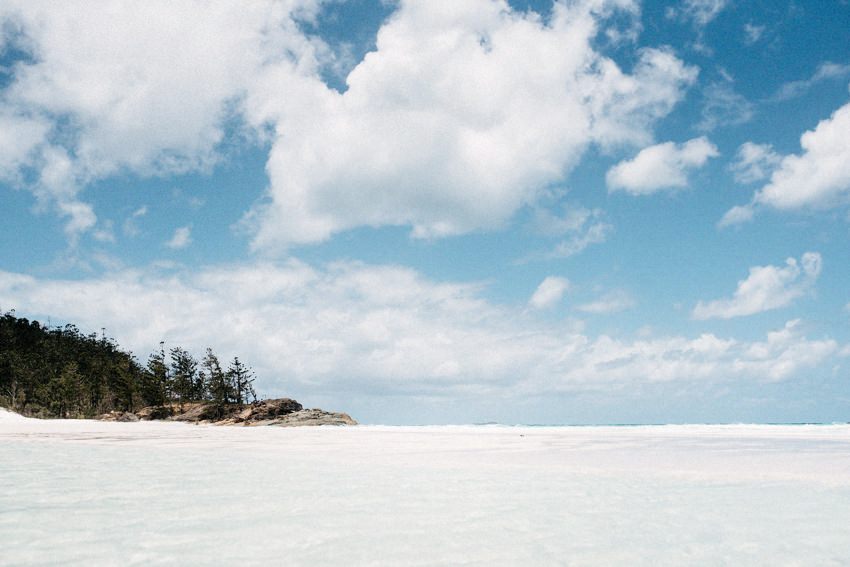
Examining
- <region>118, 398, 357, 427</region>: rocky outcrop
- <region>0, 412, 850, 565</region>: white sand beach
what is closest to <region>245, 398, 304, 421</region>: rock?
<region>118, 398, 357, 427</region>: rocky outcrop

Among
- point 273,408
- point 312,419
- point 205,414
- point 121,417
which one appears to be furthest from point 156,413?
point 312,419

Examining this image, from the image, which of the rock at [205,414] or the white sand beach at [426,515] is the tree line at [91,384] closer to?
the rock at [205,414]

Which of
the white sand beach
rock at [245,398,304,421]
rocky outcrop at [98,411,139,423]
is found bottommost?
rocky outcrop at [98,411,139,423]

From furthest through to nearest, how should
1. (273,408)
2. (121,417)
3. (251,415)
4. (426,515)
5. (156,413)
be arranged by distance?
(156,413) < (121,417) < (273,408) < (251,415) < (426,515)

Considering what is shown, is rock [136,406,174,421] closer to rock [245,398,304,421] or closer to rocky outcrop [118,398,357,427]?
rocky outcrop [118,398,357,427]

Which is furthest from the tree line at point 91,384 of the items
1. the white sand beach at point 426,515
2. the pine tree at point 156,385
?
the white sand beach at point 426,515

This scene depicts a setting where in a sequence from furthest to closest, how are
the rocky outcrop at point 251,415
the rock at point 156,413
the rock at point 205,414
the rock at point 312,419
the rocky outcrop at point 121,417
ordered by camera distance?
1. the rock at point 156,413
2. the rocky outcrop at point 121,417
3. the rock at point 205,414
4. the rocky outcrop at point 251,415
5. the rock at point 312,419

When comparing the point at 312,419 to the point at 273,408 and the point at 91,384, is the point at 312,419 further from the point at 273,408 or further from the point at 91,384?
the point at 91,384

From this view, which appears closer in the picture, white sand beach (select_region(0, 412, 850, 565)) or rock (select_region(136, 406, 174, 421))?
white sand beach (select_region(0, 412, 850, 565))

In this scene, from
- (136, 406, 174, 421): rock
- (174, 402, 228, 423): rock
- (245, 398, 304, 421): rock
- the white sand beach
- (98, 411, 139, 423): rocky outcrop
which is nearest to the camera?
the white sand beach

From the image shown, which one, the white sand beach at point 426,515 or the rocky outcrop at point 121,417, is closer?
the white sand beach at point 426,515

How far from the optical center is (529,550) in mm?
6207

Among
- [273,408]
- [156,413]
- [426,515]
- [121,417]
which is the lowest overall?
[121,417]

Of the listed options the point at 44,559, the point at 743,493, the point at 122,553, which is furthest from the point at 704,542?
the point at 44,559
